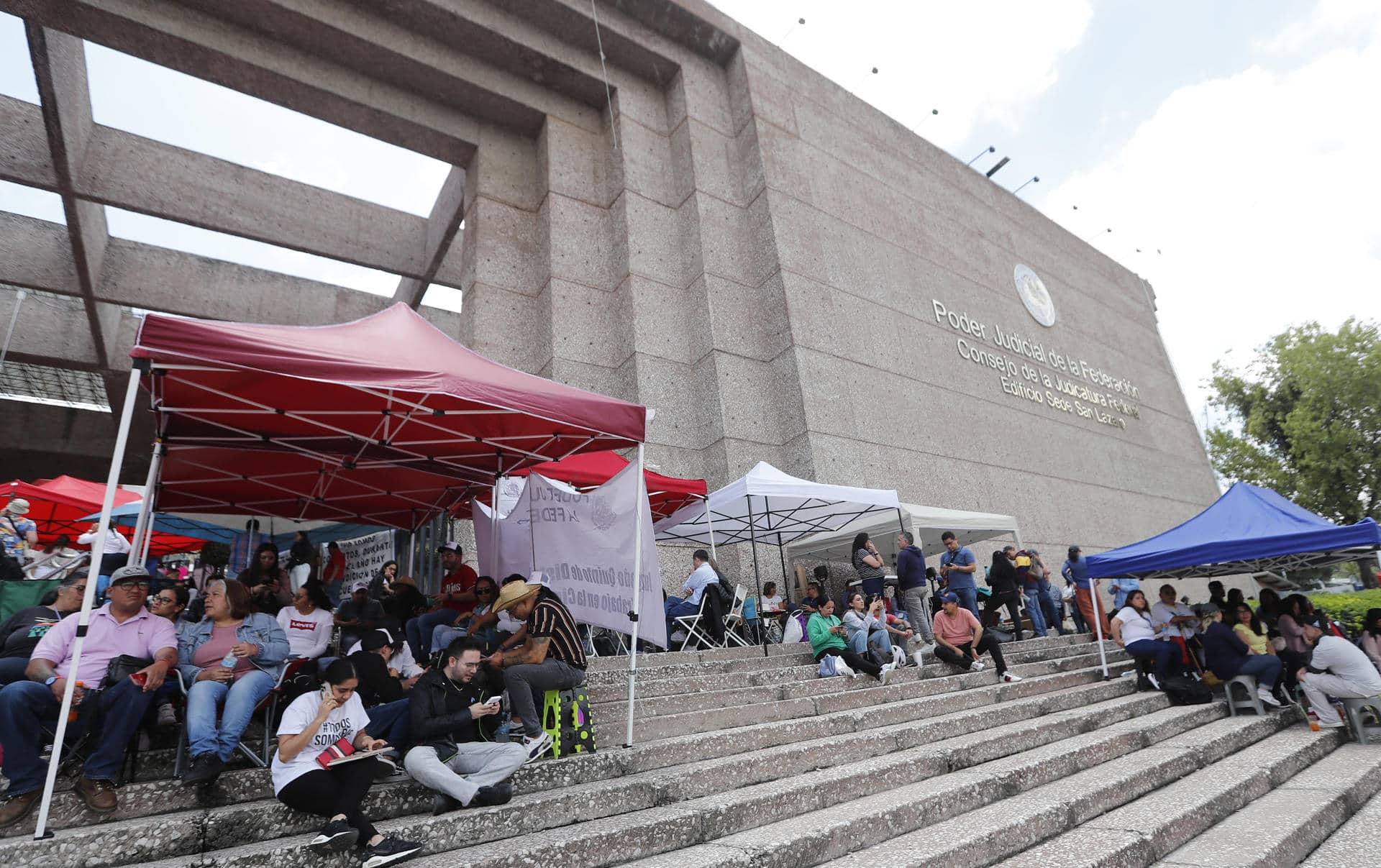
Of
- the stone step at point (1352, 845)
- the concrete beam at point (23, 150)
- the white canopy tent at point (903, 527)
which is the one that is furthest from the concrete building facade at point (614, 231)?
the stone step at point (1352, 845)

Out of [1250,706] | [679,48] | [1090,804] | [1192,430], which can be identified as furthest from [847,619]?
[1192,430]

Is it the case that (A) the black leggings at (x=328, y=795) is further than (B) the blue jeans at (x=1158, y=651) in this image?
No

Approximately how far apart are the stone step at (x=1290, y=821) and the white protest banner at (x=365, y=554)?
8324mm

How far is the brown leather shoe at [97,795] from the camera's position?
362cm

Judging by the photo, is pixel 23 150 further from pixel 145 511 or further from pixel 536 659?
pixel 536 659

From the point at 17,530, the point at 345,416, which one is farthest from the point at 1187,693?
the point at 17,530

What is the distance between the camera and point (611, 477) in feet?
29.9

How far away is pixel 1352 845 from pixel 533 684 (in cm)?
523

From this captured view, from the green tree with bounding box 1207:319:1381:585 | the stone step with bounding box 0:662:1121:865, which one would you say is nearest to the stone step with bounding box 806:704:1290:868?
the stone step with bounding box 0:662:1121:865

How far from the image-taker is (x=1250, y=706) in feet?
26.0

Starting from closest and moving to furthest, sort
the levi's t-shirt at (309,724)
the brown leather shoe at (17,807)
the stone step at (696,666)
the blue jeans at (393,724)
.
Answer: the brown leather shoe at (17,807) → the levi's t-shirt at (309,724) → the blue jeans at (393,724) → the stone step at (696,666)

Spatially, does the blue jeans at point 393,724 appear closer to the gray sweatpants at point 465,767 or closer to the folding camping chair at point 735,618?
the gray sweatpants at point 465,767

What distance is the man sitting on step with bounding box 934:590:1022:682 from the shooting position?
829 centimetres

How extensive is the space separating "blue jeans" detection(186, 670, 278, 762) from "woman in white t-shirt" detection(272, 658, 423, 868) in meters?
0.45
